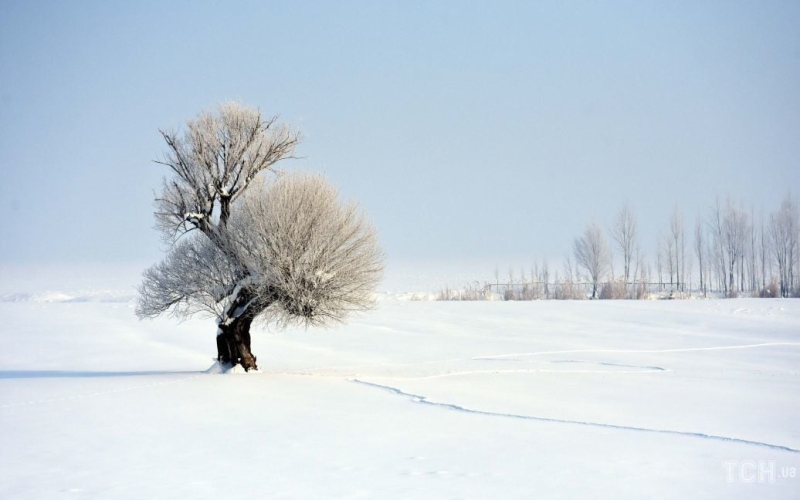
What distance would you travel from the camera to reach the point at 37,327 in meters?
33.7

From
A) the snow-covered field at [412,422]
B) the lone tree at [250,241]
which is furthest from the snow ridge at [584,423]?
the lone tree at [250,241]

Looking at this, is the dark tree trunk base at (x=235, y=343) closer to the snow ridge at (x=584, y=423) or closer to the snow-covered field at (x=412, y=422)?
the snow-covered field at (x=412, y=422)

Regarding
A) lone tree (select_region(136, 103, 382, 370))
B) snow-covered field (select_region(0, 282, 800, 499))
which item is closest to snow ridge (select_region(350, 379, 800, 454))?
snow-covered field (select_region(0, 282, 800, 499))

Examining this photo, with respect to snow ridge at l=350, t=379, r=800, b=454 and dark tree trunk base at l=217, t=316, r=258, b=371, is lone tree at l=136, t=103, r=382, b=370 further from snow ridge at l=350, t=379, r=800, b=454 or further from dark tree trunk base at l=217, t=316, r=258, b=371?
snow ridge at l=350, t=379, r=800, b=454

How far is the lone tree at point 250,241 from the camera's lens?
53.9ft

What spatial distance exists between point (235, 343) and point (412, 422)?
744cm

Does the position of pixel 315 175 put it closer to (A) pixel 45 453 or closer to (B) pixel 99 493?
(A) pixel 45 453

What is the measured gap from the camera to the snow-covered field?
308 inches

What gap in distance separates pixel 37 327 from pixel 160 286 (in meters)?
18.9

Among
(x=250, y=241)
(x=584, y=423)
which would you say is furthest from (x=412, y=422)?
(x=250, y=241)

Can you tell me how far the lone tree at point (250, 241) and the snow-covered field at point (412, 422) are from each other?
159 cm

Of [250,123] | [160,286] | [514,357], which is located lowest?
[514,357]

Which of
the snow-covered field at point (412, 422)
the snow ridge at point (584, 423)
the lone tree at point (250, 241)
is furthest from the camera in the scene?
the lone tree at point (250, 241)

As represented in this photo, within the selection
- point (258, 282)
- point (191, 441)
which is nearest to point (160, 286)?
point (258, 282)
